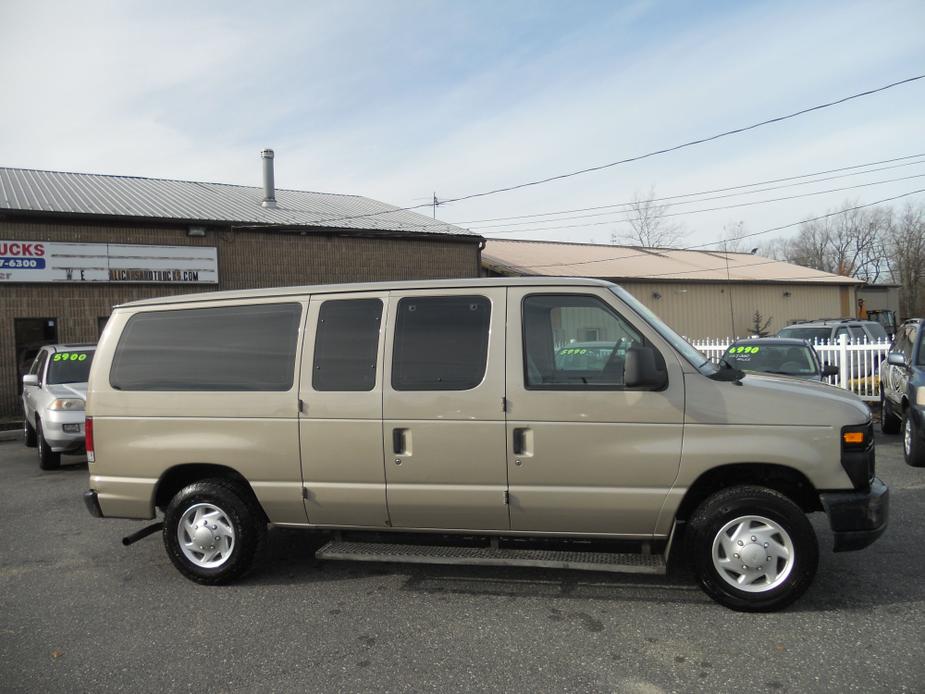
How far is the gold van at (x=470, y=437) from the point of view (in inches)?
155

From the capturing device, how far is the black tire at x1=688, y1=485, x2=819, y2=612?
3.87 m

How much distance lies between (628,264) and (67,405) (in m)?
29.0

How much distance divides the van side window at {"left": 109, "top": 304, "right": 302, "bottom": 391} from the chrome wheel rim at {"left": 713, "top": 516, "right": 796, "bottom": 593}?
2.98 metres

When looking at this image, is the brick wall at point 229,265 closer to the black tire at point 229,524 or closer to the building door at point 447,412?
the black tire at point 229,524

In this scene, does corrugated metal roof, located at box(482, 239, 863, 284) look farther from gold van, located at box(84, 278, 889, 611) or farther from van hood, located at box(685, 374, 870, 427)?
van hood, located at box(685, 374, 870, 427)

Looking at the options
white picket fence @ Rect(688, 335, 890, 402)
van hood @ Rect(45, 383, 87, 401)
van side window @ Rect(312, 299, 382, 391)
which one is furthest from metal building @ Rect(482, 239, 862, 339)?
van side window @ Rect(312, 299, 382, 391)

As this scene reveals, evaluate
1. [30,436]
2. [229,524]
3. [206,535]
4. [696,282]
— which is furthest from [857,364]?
[696,282]

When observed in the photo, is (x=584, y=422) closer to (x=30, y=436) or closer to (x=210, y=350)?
(x=210, y=350)

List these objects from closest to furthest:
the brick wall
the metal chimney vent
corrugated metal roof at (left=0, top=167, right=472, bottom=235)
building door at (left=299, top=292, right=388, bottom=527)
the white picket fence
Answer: building door at (left=299, top=292, right=388, bottom=527) → the white picket fence → the brick wall → corrugated metal roof at (left=0, top=167, right=472, bottom=235) → the metal chimney vent

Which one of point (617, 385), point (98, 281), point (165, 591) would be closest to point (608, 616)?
point (617, 385)

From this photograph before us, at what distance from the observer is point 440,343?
4340mm

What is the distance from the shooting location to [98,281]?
669 inches

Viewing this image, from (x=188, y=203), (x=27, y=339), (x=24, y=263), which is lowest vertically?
(x=27, y=339)

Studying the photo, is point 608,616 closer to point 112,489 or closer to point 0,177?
point 112,489
